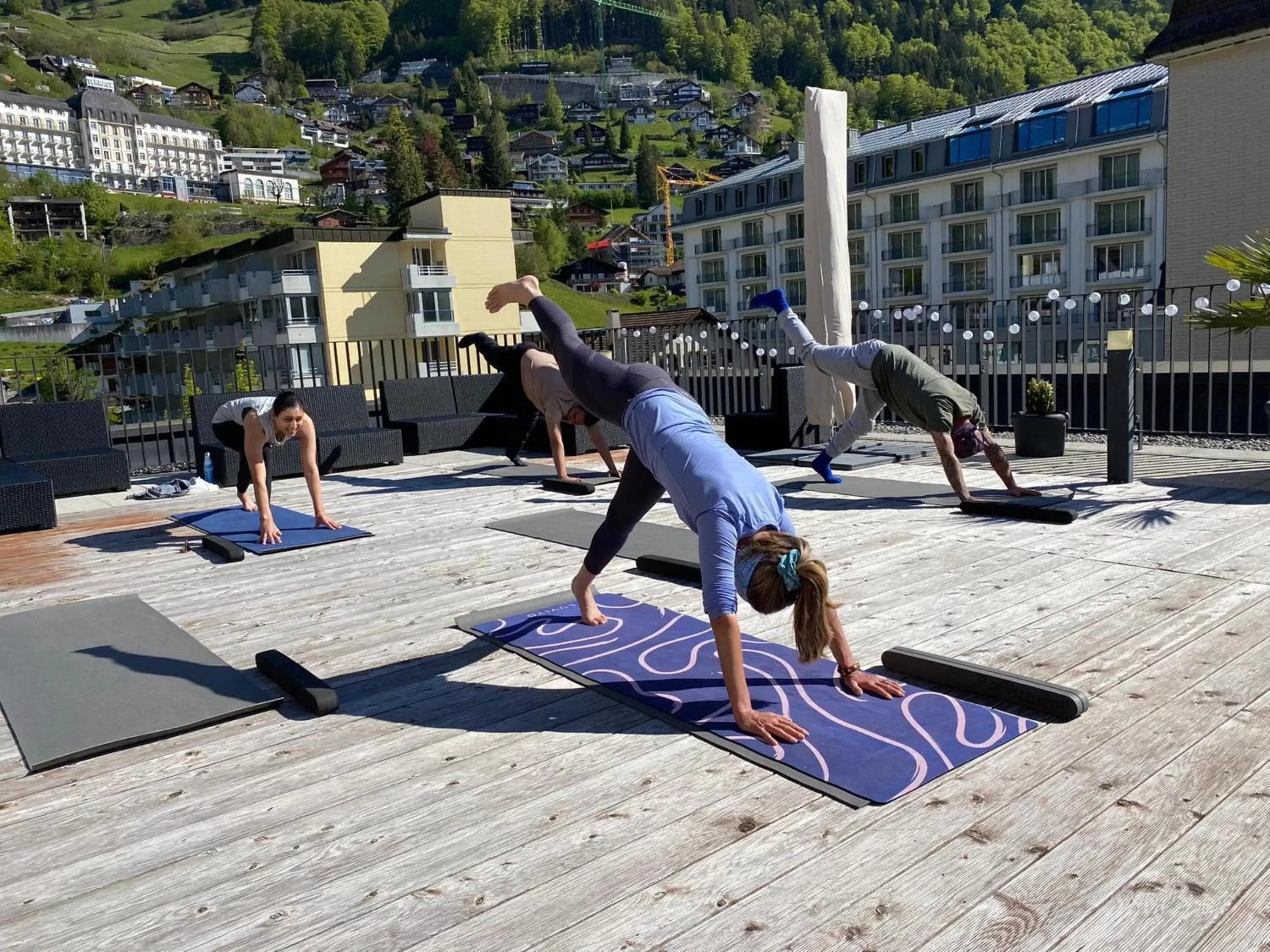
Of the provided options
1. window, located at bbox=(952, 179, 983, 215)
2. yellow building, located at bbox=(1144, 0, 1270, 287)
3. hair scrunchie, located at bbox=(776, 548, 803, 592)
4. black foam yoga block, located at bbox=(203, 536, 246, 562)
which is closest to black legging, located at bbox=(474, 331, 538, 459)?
black foam yoga block, located at bbox=(203, 536, 246, 562)

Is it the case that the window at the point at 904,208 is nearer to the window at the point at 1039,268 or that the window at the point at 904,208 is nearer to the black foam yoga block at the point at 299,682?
the window at the point at 1039,268

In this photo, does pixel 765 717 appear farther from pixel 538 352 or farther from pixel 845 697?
pixel 538 352

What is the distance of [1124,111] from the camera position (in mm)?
41969

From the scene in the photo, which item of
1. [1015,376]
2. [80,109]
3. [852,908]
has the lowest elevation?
[852,908]

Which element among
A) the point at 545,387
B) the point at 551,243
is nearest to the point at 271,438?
the point at 545,387

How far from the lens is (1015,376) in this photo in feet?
35.3

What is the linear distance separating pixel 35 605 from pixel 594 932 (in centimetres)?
415

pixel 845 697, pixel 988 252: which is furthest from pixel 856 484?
pixel 988 252

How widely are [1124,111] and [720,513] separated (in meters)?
47.3

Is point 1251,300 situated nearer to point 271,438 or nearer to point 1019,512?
point 1019,512

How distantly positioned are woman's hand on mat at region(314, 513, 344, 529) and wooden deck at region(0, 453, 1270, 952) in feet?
5.96

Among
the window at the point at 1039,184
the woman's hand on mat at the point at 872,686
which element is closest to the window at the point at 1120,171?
the window at the point at 1039,184

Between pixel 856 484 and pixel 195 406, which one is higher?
pixel 195 406

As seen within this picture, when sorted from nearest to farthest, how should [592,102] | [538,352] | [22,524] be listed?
[22,524] → [538,352] → [592,102]
